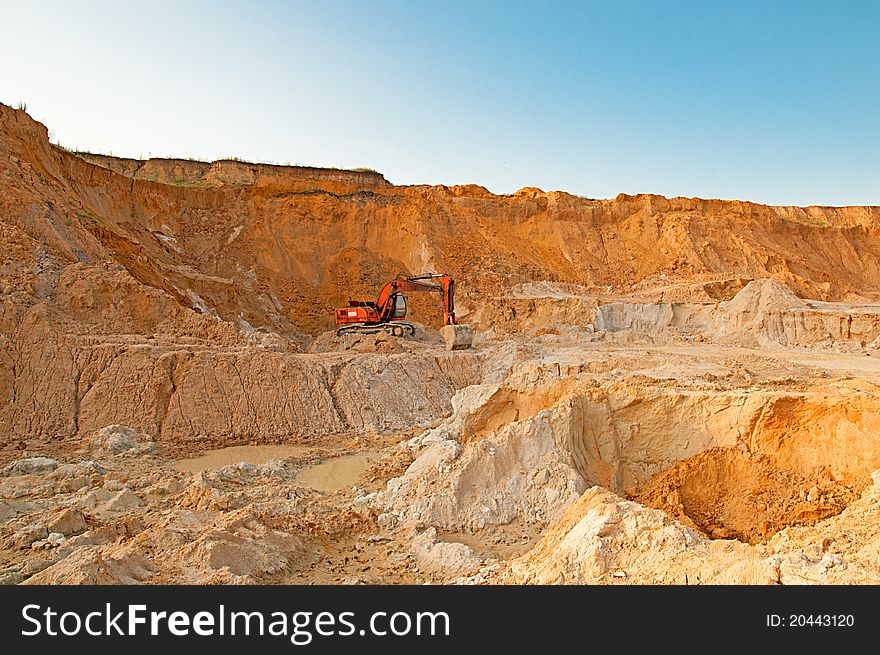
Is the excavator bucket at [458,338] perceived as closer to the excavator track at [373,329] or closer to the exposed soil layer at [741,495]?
the excavator track at [373,329]

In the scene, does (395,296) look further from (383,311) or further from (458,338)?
(458,338)

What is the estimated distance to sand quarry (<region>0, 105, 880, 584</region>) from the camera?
19.1 ft

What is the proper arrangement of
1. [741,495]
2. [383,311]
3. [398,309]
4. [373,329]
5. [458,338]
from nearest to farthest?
[741,495] → [458,338] → [383,311] → [398,309] → [373,329]

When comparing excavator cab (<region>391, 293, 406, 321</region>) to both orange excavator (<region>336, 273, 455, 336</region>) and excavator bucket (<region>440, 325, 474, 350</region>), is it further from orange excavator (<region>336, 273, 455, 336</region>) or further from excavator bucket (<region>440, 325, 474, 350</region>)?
excavator bucket (<region>440, 325, 474, 350</region>)

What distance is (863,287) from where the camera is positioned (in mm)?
35219

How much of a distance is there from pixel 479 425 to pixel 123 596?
5.29 metres

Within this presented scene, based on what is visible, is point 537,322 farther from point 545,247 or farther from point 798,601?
point 798,601

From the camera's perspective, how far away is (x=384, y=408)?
1388cm

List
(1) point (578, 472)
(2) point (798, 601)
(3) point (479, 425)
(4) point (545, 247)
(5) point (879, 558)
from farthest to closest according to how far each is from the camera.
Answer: (4) point (545, 247) < (3) point (479, 425) < (1) point (578, 472) < (5) point (879, 558) < (2) point (798, 601)

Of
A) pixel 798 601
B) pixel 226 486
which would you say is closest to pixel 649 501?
pixel 798 601

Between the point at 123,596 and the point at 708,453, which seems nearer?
the point at 123,596

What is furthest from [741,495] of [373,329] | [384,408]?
[373,329]

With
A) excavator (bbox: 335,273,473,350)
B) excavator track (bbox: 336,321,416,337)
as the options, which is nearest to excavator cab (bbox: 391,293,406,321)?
excavator (bbox: 335,273,473,350)

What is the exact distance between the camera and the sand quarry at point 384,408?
581 cm
